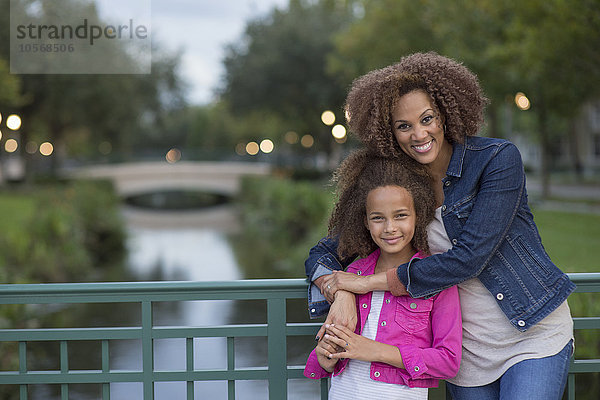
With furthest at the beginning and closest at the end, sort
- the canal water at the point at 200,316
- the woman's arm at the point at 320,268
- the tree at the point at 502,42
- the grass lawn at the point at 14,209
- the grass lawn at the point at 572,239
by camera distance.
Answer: the grass lawn at the point at 14,209 → the tree at the point at 502,42 → the canal water at the point at 200,316 → the grass lawn at the point at 572,239 → the woman's arm at the point at 320,268

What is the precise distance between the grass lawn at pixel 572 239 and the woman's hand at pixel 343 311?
5.65 meters

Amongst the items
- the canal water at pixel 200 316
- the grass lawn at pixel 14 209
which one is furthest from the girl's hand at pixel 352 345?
the grass lawn at pixel 14 209

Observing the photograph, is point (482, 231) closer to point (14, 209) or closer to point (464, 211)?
point (464, 211)

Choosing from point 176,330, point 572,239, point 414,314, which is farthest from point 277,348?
point 572,239

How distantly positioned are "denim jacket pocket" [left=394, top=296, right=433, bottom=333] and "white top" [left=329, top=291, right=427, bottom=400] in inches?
3.8

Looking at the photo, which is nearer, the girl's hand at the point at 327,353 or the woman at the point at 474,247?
the woman at the point at 474,247

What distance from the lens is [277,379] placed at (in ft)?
10.6

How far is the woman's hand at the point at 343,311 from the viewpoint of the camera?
2586 mm

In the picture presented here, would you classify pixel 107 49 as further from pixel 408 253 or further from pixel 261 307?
pixel 408 253

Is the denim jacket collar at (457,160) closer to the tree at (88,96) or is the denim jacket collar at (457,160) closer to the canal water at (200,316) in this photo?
the canal water at (200,316)

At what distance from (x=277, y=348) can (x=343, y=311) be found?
73 cm

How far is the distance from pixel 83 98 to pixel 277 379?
25.1 m

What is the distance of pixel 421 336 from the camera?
2.55 meters

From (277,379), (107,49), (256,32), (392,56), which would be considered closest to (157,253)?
(107,49)
